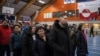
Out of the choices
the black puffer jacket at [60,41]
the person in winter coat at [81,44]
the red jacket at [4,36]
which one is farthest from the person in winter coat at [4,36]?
the black puffer jacket at [60,41]

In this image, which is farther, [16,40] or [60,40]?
[16,40]

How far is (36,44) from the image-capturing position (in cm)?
498

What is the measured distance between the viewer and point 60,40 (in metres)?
4.65

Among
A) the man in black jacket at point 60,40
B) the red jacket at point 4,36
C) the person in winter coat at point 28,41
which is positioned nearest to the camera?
the man in black jacket at point 60,40

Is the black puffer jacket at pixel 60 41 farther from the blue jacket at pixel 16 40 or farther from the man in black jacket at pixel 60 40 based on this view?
the blue jacket at pixel 16 40

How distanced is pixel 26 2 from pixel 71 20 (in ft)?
28.5

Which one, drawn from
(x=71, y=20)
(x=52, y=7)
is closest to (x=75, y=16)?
(x=71, y=20)

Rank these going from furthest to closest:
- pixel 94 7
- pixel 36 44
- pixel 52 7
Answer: pixel 52 7 < pixel 94 7 < pixel 36 44

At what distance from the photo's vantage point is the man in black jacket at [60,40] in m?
4.60

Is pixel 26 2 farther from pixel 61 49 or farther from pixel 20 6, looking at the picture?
pixel 61 49

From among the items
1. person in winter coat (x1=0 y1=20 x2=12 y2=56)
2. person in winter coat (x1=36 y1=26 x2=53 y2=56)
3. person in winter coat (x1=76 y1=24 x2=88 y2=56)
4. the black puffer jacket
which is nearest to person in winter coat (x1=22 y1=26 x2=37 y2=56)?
person in winter coat (x1=36 y1=26 x2=53 y2=56)

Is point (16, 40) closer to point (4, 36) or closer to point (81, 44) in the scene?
point (4, 36)

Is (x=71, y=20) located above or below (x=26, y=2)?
below

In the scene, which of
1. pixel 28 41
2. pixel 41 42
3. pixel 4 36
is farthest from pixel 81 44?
pixel 4 36
